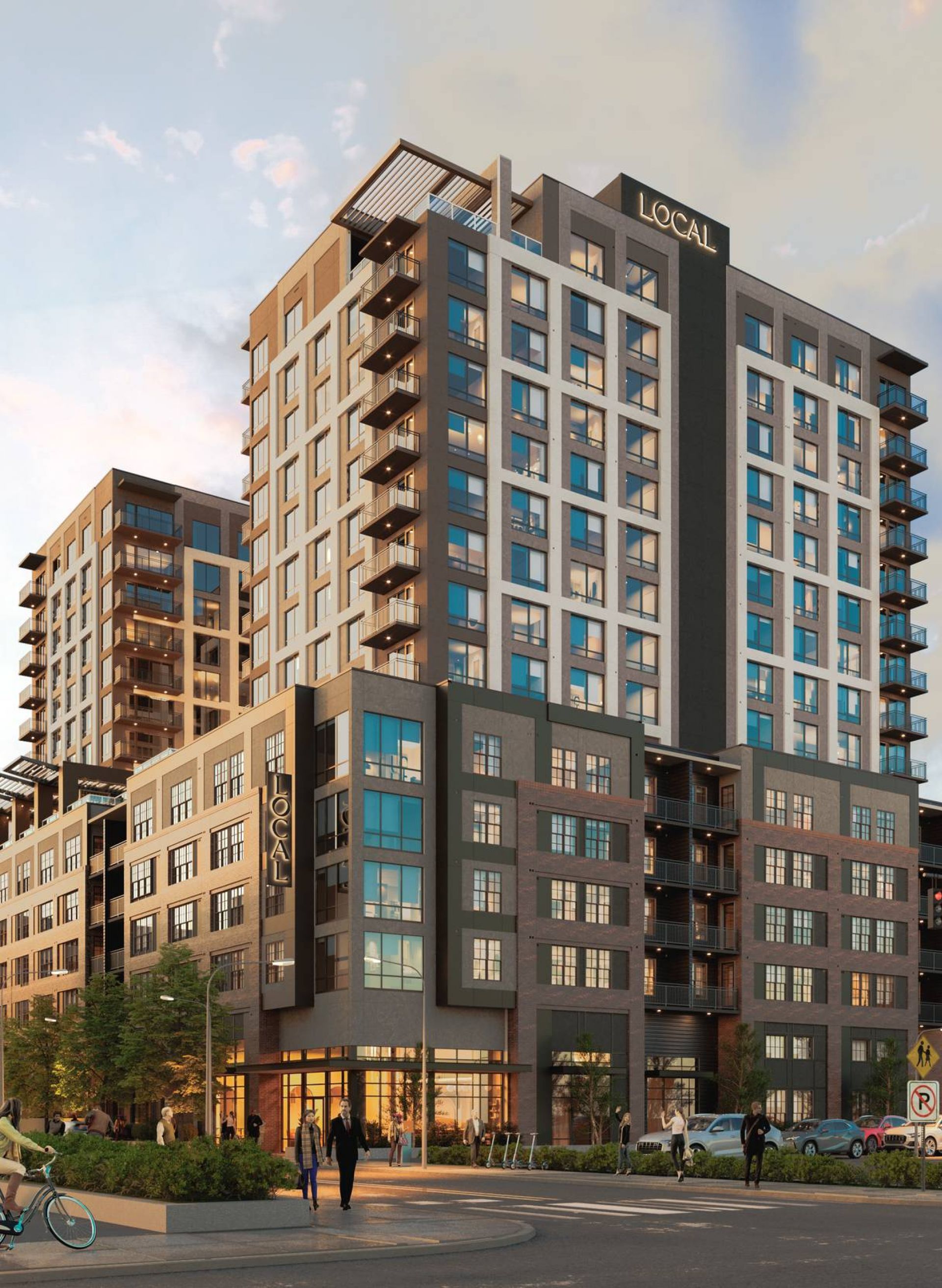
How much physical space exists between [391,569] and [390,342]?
1220 centimetres

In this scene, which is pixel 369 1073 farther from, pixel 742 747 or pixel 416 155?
pixel 416 155

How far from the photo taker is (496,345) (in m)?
80.9

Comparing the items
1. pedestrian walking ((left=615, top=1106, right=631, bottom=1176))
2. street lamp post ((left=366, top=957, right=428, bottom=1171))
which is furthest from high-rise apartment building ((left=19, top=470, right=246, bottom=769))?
pedestrian walking ((left=615, top=1106, right=631, bottom=1176))

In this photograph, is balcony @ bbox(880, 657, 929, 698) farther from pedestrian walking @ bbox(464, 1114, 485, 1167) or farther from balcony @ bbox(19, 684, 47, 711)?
balcony @ bbox(19, 684, 47, 711)

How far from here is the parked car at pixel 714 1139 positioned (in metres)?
53.1

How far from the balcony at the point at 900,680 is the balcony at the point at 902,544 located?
698 cm

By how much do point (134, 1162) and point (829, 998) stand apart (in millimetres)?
66276

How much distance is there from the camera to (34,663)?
143m

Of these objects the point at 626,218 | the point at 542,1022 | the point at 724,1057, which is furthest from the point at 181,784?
the point at 626,218

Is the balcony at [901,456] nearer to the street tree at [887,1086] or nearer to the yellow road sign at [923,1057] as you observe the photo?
the street tree at [887,1086]

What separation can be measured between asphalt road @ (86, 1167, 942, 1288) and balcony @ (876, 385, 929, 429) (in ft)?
245

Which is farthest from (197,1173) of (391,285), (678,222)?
(678,222)

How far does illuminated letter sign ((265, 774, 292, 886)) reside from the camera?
7238cm

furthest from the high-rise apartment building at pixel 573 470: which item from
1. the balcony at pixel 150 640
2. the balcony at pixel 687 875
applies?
the balcony at pixel 150 640
